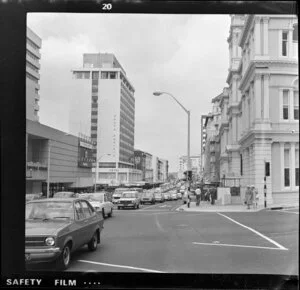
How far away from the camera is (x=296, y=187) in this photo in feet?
7.20

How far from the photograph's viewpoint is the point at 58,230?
223cm

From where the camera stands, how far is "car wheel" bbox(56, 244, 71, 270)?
213cm

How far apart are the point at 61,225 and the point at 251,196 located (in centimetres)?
125

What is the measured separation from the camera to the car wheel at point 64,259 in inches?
84.0

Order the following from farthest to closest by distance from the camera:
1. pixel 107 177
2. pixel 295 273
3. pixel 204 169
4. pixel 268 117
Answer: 1. pixel 204 169
2. pixel 107 177
3. pixel 268 117
4. pixel 295 273

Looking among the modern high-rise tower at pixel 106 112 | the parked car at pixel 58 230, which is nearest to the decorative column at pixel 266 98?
the modern high-rise tower at pixel 106 112

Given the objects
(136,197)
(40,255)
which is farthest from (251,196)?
(40,255)

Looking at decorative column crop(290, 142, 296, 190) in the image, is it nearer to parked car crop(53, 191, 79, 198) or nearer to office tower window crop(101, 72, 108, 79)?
office tower window crop(101, 72, 108, 79)

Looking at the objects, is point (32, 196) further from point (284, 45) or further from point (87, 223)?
point (284, 45)

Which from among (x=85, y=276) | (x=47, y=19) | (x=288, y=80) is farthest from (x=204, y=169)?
(x=47, y=19)

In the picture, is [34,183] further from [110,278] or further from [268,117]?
[268,117]

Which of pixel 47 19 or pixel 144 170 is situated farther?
pixel 144 170

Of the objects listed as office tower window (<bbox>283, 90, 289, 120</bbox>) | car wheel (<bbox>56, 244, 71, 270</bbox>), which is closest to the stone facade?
office tower window (<bbox>283, 90, 289, 120</bbox>)

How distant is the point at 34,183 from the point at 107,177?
1.96 feet
